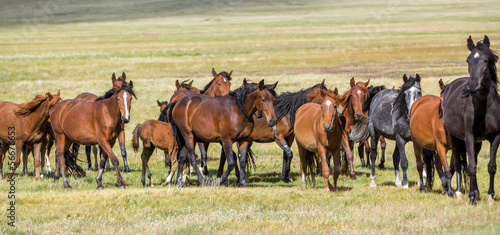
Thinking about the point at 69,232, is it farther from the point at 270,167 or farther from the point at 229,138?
the point at 270,167

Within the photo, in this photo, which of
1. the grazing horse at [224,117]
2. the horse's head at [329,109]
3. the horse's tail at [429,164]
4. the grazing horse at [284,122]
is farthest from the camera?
the grazing horse at [284,122]

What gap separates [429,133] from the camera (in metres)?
10.9

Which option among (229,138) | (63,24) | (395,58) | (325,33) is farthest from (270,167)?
(63,24)

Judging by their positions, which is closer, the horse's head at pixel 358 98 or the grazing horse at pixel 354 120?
the horse's head at pixel 358 98

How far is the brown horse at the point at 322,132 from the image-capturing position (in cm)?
1086

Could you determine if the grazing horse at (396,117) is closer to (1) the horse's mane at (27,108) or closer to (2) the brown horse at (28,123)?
(2) the brown horse at (28,123)

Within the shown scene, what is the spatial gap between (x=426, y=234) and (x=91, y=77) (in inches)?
1288

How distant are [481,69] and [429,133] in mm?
2266

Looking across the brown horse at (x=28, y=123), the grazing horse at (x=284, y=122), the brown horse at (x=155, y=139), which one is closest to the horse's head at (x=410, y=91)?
the grazing horse at (x=284, y=122)

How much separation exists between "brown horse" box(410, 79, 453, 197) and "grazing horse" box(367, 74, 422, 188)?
1.72 feet

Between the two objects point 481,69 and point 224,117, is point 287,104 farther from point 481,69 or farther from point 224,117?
point 481,69

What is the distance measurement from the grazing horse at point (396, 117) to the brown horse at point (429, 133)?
523 millimetres

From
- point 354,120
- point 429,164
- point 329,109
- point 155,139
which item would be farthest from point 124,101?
point 429,164

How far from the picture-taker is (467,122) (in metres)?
9.21
